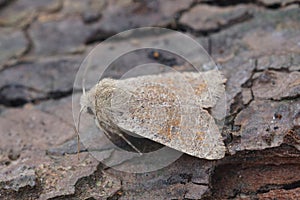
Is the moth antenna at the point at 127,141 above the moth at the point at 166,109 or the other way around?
the other way around

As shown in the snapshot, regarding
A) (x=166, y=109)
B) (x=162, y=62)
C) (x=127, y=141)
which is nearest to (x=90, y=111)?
(x=127, y=141)

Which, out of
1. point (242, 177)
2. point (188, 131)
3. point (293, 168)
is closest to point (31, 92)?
point (188, 131)

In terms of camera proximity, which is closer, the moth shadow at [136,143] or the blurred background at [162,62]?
the blurred background at [162,62]

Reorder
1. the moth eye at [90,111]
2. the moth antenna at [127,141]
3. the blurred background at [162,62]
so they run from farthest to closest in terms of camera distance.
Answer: the moth eye at [90,111]
the moth antenna at [127,141]
the blurred background at [162,62]

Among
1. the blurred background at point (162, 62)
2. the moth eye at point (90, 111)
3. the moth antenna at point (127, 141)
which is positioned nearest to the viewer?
the blurred background at point (162, 62)

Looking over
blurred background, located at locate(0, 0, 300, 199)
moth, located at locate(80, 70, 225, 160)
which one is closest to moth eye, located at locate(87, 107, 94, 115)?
moth, located at locate(80, 70, 225, 160)

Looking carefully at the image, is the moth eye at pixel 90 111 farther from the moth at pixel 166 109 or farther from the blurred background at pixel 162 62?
the blurred background at pixel 162 62

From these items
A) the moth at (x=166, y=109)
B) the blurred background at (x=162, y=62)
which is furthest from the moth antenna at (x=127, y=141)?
the blurred background at (x=162, y=62)
